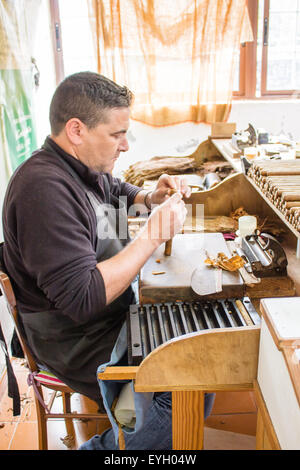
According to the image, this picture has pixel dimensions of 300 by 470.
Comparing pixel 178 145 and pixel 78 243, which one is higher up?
pixel 78 243

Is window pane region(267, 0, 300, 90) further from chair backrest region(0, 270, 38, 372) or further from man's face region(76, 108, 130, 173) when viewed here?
chair backrest region(0, 270, 38, 372)

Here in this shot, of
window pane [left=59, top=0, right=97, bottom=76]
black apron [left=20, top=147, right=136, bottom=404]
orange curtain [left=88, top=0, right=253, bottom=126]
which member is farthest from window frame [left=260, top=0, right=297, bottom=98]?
black apron [left=20, top=147, right=136, bottom=404]

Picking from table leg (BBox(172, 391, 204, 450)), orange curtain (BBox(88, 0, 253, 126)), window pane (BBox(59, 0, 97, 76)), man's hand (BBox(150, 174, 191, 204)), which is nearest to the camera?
table leg (BBox(172, 391, 204, 450))

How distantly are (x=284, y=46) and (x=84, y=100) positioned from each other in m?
3.54

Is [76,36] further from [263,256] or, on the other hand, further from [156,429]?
[156,429]

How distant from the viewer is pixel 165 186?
196 cm

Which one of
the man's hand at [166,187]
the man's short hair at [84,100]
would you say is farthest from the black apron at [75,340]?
the man's hand at [166,187]

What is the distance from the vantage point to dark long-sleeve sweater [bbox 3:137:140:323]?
1.21 metres

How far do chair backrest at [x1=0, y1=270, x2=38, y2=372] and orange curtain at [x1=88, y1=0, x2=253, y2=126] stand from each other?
10.5 feet

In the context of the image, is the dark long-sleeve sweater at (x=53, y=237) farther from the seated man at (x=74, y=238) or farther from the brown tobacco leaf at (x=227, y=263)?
the brown tobacco leaf at (x=227, y=263)

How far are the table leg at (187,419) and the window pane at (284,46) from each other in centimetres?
394

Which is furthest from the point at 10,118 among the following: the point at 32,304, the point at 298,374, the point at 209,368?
the point at 298,374

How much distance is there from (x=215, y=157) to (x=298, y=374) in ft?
9.16

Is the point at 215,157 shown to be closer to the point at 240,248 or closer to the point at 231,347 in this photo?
the point at 240,248
